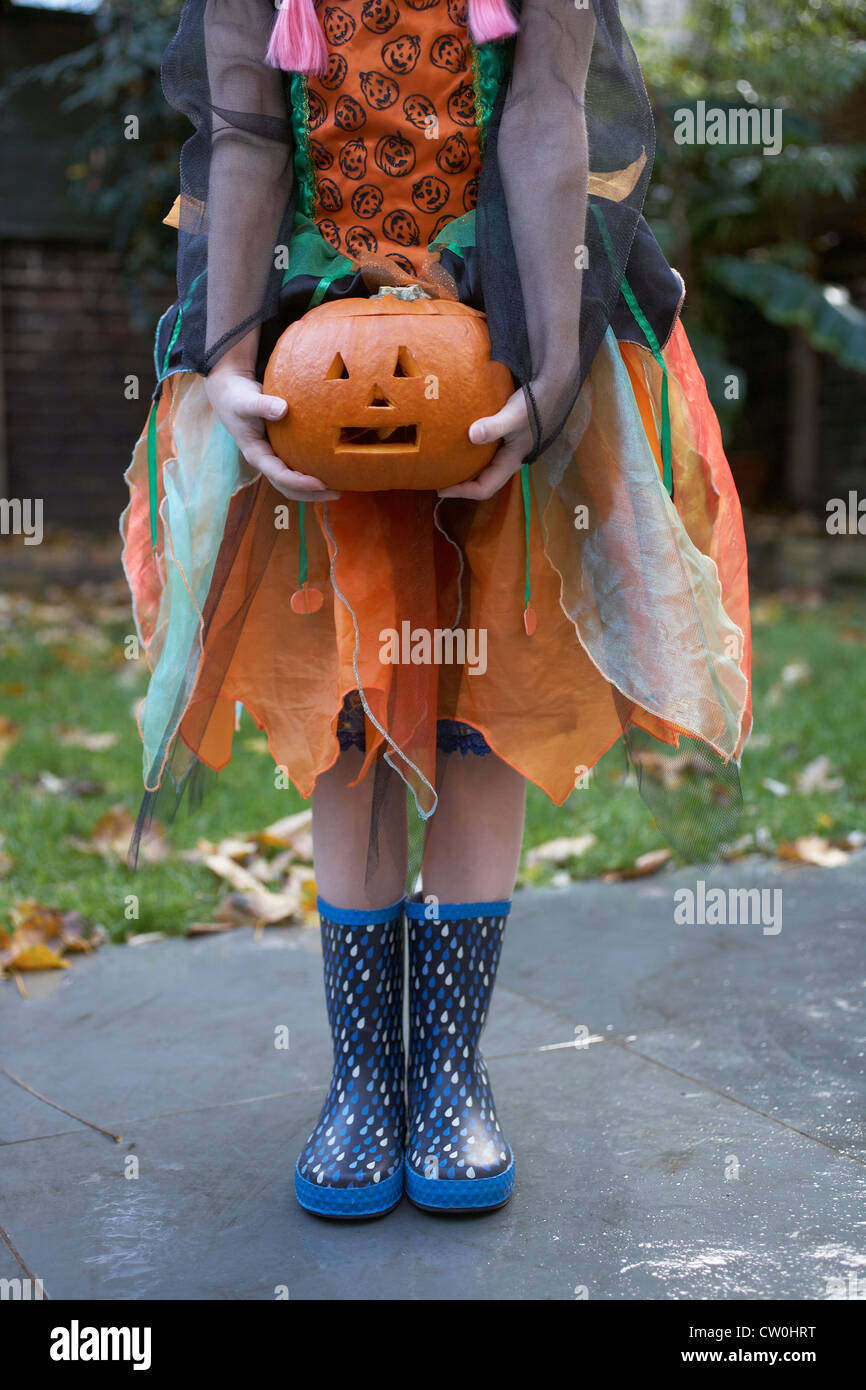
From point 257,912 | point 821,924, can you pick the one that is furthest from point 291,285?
point 821,924

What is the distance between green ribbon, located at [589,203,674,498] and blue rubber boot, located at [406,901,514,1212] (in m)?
0.60

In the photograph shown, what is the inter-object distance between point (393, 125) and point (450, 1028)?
1106 mm

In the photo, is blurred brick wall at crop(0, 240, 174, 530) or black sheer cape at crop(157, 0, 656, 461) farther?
blurred brick wall at crop(0, 240, 174, 530)

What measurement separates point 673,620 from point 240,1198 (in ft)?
2.93

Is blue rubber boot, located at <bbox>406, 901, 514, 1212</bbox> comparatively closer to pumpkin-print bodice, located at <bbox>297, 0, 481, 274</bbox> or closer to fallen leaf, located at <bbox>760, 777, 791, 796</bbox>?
pumpkin-print bodice, located at <bbox>297, 0, 481, 274</bbox>

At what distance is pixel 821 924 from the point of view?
2480mm

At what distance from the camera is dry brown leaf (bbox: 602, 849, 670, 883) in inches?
112

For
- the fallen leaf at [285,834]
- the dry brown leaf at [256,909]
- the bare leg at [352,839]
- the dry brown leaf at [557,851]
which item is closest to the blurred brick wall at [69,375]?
the fallen leaf at [285,834]

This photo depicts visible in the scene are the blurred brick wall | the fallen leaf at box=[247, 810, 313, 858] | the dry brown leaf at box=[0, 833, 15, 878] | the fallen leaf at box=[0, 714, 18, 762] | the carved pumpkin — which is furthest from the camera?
the blurred brick wall

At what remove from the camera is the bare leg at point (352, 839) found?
1.61 metres

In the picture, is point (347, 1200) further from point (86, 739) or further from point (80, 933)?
point (86, 739)

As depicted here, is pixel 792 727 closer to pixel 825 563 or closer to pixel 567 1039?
pixel 567 1039

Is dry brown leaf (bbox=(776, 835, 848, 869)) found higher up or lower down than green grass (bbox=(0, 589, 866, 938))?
higher up

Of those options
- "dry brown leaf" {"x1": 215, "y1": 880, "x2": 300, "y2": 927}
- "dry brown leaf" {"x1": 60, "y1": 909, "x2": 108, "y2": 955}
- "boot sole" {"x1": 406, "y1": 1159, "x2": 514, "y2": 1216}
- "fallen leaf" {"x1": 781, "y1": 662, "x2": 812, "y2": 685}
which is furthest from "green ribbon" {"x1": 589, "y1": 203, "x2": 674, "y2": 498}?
"fallen leaf" {"x1": 781, "y1": 662, "x2": 812, "y2": 685}
